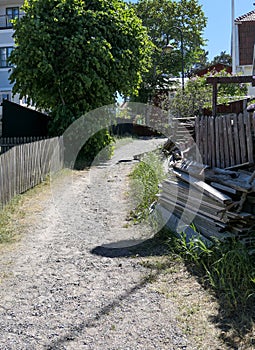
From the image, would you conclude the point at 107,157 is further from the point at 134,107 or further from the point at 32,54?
the point at 134,107

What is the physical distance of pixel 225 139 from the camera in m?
6.24

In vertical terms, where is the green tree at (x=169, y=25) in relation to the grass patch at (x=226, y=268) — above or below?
above

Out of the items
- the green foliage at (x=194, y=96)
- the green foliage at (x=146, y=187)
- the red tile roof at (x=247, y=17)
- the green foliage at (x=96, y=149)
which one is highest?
the red tile roof at (x=247, y=17)

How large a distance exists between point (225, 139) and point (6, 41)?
86.2 ft

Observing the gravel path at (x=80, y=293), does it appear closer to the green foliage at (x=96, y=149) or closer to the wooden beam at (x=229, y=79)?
the wooden beam at (x=229, y=79)

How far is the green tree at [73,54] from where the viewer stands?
14.5 meters

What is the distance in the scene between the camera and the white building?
29172 mm

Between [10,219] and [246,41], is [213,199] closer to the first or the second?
[10,219]

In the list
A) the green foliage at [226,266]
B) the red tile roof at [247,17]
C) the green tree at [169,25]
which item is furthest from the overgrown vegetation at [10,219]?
the green tree at [169,25]

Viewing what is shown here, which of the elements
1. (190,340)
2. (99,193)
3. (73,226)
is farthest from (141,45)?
(190,340)

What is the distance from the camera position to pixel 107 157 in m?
17.4

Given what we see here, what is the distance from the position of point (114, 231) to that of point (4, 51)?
25342 millimetres

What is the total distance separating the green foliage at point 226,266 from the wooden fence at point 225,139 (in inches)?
48.0

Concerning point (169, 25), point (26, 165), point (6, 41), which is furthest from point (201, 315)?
point (169, 25)
